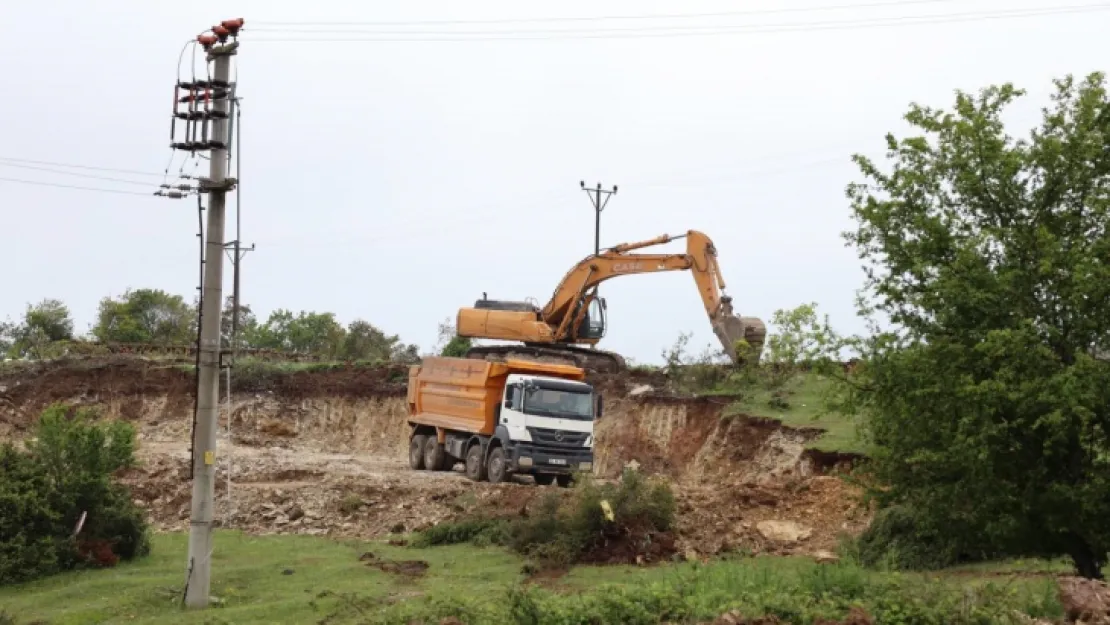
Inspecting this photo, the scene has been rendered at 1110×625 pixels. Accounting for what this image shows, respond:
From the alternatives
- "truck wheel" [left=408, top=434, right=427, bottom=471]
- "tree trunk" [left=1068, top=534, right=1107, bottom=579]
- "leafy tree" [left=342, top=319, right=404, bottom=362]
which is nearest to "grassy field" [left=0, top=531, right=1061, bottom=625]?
"tree trunk" [left=1068, top=534, right=1107, bottom=579]

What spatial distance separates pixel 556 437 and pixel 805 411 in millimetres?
7843

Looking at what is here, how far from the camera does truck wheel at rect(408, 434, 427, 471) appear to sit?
119 feet

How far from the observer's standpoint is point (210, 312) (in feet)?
64.2

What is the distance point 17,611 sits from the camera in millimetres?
20234

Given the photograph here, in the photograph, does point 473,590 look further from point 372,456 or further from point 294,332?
point 294,332

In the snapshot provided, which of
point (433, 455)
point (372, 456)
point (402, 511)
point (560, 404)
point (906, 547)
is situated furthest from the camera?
point (372, 456)

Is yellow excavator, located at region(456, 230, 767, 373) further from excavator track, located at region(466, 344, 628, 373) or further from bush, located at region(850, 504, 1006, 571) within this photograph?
bush, located at region(850, 504, 1006, 571)

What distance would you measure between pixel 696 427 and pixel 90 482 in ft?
62.6

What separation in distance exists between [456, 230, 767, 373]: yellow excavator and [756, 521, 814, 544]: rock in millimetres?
10691

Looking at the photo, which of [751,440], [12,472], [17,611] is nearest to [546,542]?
[17,611]

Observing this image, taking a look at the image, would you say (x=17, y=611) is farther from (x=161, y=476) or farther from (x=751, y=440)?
(x=751, y=440)

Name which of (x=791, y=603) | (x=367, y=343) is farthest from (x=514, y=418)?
(x=367, y=343)

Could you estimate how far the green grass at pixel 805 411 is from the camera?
29906 mm

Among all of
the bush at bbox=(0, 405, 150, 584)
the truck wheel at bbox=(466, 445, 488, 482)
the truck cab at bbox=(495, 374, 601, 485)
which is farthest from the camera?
the truck wheel at bbox=(466, 445, 488, 482)
